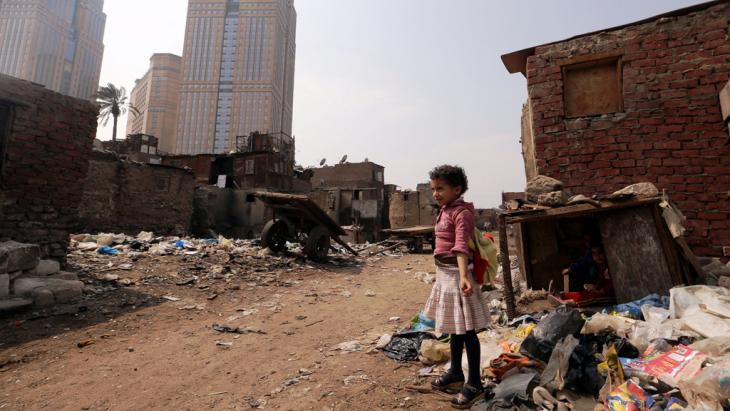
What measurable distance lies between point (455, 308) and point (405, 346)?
4.12 feet

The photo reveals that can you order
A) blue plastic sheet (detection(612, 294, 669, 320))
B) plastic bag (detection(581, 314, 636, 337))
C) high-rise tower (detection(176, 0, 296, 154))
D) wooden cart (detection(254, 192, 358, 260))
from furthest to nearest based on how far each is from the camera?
1. high-rise tower (detection(176, 0, 296, 154))
2. wooden cart (detection(254, 192, 358, 260))
3. blue plastic sheet (detection(612, 294, 669, 320))
4. plastic bag (detection(581, 314, 636, 337))

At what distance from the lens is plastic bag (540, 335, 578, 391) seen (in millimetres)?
2234

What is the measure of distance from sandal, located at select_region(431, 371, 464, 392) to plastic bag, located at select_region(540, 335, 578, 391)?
23.5 inches

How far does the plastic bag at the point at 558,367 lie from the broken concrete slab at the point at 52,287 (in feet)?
20.5

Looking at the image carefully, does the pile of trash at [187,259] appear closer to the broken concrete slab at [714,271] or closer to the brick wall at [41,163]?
the brick wall at [41,163]

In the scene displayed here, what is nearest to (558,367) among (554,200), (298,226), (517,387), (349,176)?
(517,387)

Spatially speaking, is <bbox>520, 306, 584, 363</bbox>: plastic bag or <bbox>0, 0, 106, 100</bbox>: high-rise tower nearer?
<bbox>520, 306, 584, 363</bbox>: plastic bag

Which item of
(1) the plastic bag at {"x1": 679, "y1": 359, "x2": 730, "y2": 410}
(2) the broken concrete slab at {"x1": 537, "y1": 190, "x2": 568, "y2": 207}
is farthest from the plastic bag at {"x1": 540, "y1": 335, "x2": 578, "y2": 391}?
(2) the broken concrete slab at {"x1": 537, "y1": 190, "x2": 568, "y2": 207}

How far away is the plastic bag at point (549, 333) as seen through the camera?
267cm

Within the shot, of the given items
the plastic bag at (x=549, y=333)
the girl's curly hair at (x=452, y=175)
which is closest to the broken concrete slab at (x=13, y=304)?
the girl's curly hair at (x=452, y=175)

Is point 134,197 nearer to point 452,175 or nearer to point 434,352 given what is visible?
point 434,352

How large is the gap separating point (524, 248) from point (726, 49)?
377cm

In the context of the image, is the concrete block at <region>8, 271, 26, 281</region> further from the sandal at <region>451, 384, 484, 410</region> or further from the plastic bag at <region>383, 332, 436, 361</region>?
the sandal at <region>451, 384, 484, 410</region>

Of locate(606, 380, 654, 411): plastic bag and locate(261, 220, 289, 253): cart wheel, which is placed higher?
locate(261, 220, 289, 253): cart wheel
